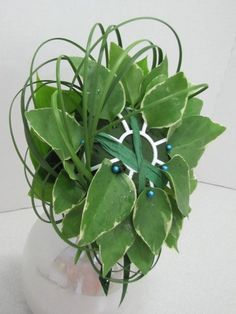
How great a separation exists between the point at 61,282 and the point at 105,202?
0.19 m

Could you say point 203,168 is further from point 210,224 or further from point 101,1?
point 101,1

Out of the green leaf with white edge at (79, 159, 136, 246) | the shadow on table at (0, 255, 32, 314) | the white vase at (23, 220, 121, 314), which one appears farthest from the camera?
the shadow on table at (0, 255, 32, 314)

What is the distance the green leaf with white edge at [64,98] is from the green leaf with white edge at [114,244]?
15 centimetres

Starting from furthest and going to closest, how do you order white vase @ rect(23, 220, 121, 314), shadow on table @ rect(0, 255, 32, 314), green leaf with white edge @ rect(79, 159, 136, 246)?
shadow on table @ rect(0, 255, 32, 314) → white vase @ rect(23, 220, 121, 314) → green leaf with white edge @ rect(79, 159, 136, 246)

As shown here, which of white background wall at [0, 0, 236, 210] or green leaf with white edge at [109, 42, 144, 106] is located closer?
green leaf with white edge at [109, 42, 144, 106]

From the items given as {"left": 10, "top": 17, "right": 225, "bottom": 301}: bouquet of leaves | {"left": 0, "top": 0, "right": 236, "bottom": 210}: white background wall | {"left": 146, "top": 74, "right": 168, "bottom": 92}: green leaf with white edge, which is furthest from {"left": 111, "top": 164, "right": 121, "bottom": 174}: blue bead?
{"left": 0, "top": 0, "right": 236, "bottom": 210}: white background wall

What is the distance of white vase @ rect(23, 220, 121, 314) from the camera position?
0.53 metres

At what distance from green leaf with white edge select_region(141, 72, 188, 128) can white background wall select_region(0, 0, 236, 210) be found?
0.29 metres

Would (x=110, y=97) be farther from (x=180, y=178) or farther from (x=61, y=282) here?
(x=61, y=282)

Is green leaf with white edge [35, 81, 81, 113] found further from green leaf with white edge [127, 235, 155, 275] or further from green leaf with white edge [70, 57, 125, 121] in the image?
green leaf with white edge [127, 235, 155, 275]

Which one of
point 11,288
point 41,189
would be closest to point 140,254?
point 41,189

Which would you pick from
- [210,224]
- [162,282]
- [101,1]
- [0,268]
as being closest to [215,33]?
[101,1]

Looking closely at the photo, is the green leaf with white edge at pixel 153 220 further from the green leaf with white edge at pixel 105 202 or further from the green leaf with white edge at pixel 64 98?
the green leaf with white edge at pixel 64 98

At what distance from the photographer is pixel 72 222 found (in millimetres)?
441
